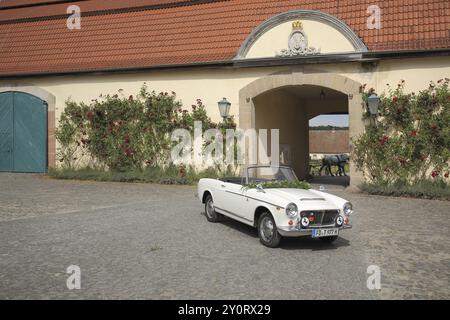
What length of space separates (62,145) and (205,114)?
20.0 ft

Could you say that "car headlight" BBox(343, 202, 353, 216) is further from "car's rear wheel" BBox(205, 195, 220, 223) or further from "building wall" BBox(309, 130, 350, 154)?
"building wall" BBox(309, 130, 350, 154)

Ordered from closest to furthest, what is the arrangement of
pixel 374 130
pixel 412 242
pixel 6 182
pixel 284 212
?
pixel 284 212, pixel 412 242, pixel 374 130, pixel 6 182

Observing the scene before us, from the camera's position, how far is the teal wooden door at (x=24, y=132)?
1694 centimetres

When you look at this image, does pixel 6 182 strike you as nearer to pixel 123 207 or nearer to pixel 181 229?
pixel 123 207

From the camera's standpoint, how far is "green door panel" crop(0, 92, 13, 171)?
17.3 metres

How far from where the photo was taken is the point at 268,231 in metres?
6.28

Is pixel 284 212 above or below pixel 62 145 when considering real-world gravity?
below

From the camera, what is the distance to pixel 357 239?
6.74m

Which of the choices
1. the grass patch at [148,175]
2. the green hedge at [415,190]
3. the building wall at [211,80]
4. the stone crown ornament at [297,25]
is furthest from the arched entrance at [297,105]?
the grass patch at [148,175]

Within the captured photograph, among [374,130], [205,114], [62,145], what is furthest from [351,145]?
[62,145]

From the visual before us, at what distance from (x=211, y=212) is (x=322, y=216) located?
2.62 m

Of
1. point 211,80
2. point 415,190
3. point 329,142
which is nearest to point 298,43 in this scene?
point 211,80

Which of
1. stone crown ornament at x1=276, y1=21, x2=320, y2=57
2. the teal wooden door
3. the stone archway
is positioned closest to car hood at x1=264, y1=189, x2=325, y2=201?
stone crown ornament at x1=276, y1=21, x2=320, y2=57
